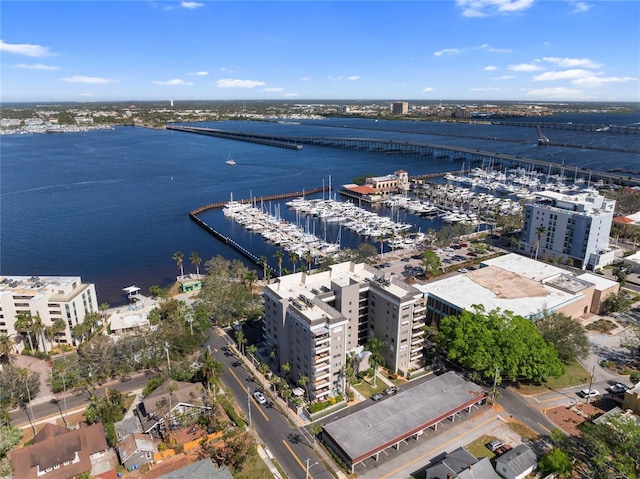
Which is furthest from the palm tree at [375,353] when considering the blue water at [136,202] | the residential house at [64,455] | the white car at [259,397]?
the blue water at [136,202]

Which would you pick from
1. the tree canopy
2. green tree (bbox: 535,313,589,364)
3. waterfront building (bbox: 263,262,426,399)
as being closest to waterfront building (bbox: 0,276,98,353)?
waterfront building (bbox: 263,262,426,399)

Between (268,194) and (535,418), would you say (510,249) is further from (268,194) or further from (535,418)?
(268,194)

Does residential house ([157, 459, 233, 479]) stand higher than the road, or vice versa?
residential house ([157, 459, 233, 479])

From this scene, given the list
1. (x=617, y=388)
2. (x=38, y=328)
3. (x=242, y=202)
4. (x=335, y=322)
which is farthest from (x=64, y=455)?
(x=242, y=202)

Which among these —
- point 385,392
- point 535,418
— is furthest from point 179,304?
point 535,418

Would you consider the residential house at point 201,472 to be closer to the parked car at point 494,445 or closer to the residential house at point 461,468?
the residential house at point 461,468

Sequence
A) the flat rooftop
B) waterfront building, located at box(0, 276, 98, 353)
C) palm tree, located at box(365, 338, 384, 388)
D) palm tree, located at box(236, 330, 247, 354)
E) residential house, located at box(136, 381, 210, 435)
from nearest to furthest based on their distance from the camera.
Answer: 1. the flat rooftop
2. residential house, located at box(136, 381, 210, 435)
3. palm tree, located at box(365, 338, 384, 388)
4. palm tree, located at box(236, 330, 247, 354)
5. waterfront building, located at box(0, 276, 98, 353)

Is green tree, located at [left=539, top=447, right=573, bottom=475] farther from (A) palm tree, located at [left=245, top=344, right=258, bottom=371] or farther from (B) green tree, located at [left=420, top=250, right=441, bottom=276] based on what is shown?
(B) green tree, located at [left=420, top=250, right=441, bottom=276]
